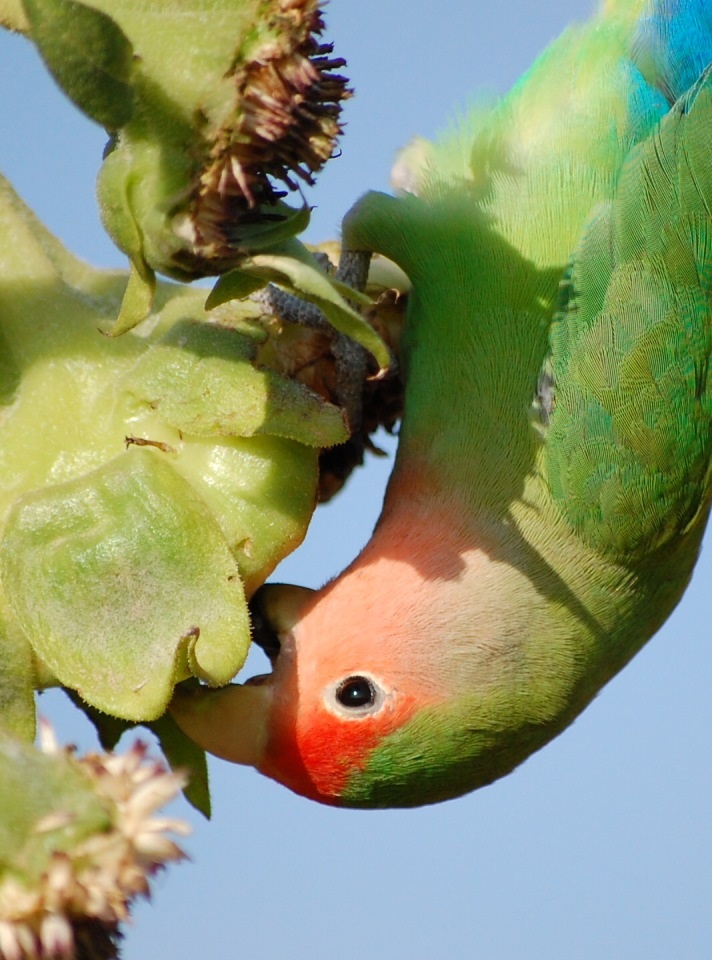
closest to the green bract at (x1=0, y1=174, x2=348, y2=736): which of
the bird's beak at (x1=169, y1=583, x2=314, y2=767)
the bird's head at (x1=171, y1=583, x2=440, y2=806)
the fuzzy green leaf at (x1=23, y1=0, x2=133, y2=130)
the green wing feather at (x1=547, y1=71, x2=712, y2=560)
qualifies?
the bird's beak at (x1=169, y1=583, x2=314, y2=767)

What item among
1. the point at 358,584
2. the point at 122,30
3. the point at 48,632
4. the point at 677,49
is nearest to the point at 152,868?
the point at 48,632

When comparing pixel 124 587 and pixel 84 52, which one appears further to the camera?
pixel 124 587

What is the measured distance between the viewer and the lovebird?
267cm

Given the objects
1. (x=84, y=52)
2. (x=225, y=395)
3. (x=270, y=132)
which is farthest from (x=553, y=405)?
(x=84, y=52)

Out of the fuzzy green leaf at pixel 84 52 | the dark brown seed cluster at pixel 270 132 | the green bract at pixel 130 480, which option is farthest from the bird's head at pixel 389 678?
the fuzzy green leaf at pixel 84 52

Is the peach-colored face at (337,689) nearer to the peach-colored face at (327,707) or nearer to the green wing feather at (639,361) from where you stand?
the peach-colored face at (327,707)

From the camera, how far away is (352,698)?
2.66m

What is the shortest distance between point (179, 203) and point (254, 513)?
1.84 feet

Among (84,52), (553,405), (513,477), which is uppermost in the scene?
(84,52)

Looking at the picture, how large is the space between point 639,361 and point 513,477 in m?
0.38

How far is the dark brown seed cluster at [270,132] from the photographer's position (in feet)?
4.98

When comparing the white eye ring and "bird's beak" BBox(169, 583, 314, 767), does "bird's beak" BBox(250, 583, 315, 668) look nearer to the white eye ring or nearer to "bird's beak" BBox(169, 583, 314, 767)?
"bird's beak" BBox(169, 583, 314, 767)

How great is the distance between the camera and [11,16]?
5.34ft

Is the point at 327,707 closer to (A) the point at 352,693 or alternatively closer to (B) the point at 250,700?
(A) the point at 352,693
